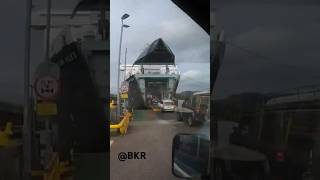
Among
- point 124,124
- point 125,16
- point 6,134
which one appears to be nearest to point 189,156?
point 124,124

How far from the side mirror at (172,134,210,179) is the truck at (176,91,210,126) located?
0.10 m

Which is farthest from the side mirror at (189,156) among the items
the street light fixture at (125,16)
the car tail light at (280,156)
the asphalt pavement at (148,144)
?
the street light fixture at (125,16)

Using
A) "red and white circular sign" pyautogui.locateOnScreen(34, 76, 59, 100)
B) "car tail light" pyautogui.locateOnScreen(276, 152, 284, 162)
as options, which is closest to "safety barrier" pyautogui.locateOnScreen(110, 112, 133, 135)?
"red and white circular sign" pyautogui.locateOnScreen(34, 76, 59, 100)

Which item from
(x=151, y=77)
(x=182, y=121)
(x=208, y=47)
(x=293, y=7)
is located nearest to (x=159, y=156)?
(x=182, y=121)

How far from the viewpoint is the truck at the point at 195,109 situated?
144 inches

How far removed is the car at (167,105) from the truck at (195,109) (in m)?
0.03

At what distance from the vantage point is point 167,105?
3662mm

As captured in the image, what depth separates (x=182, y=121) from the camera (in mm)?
3664

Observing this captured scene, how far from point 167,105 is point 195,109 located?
0.18 meters

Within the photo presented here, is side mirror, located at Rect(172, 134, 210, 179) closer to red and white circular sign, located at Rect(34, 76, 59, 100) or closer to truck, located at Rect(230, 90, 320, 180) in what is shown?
truck, located at Rect(230, 90, 320, 180)

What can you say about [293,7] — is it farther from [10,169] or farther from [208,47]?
[10,169]

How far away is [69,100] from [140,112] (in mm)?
437

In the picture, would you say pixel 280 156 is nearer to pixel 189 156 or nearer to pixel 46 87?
pixel 189 156

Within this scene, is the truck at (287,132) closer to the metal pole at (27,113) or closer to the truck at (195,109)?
the truck at (195,109)
